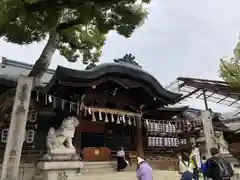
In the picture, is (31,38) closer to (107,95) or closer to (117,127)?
(107,95)

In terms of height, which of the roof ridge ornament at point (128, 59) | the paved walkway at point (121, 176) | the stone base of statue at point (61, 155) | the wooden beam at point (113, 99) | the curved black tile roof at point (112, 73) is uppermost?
the roof ridge ornament at point (128, 59)

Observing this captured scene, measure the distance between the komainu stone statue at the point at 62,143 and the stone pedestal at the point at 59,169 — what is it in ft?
1.01

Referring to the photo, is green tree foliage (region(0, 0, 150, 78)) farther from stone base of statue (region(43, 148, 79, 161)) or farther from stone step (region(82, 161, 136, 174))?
stone step (region(82, 161, 136, 174))

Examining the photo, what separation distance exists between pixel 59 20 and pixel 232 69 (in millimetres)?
11964

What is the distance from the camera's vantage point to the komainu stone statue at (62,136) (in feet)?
31.5

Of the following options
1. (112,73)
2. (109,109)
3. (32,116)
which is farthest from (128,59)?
(32,116)

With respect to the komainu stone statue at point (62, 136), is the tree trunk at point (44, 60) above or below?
above

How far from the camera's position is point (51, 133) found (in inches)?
390

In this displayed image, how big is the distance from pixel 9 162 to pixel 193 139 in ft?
41.9

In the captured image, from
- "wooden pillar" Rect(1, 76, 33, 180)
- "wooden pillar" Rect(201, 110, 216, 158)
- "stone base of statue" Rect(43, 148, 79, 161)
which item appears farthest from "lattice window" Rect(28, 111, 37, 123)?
"wooden pillar" Rect(201, 110, 216, 158)

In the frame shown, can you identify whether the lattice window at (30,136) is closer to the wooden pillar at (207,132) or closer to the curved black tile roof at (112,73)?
the curved black tile roof at (112,73)

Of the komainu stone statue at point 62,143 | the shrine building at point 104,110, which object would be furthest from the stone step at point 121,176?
the shrine building at point 104,110

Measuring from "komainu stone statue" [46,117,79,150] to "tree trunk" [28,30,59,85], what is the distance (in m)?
2.24

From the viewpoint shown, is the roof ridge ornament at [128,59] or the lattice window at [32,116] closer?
the lattice window at [32,116]
